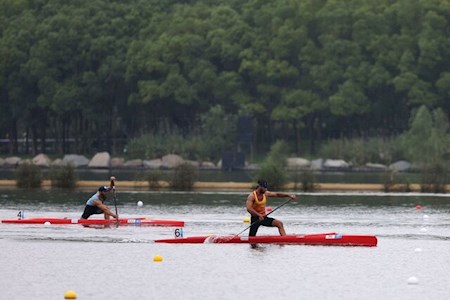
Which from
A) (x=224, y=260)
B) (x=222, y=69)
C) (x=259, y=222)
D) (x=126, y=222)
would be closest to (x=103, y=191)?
(x=126, y=222)

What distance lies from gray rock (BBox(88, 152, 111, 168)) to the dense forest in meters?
4.15

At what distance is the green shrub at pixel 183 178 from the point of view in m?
86.4

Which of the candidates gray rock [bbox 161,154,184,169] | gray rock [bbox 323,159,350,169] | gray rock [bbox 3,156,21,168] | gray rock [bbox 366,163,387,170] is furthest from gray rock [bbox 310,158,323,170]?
gray rock [bbox 3,156,21,168]

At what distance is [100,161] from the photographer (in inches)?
5153

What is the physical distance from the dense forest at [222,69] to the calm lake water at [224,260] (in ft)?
212

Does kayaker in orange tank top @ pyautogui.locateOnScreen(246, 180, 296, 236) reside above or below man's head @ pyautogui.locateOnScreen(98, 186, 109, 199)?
below

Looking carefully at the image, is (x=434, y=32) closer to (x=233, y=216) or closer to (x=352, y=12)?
(x=352, y=12)

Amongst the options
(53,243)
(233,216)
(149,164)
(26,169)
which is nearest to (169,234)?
(53,243)

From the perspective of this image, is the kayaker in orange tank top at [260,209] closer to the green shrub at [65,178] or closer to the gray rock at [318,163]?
the green shrub at [65,178]

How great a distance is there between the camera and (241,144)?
452 feet

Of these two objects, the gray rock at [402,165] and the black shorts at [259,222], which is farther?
the gray rock at [402,165]

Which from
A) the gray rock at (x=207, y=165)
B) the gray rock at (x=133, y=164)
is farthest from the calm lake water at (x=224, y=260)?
the gray rock at (x=133, y=164)

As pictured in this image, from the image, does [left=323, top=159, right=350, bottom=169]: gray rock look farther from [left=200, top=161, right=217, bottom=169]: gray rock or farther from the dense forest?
[left=200, top=161, right=217, bottom=169]: gray rock

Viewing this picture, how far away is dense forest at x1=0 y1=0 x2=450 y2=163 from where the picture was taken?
13425 cm
